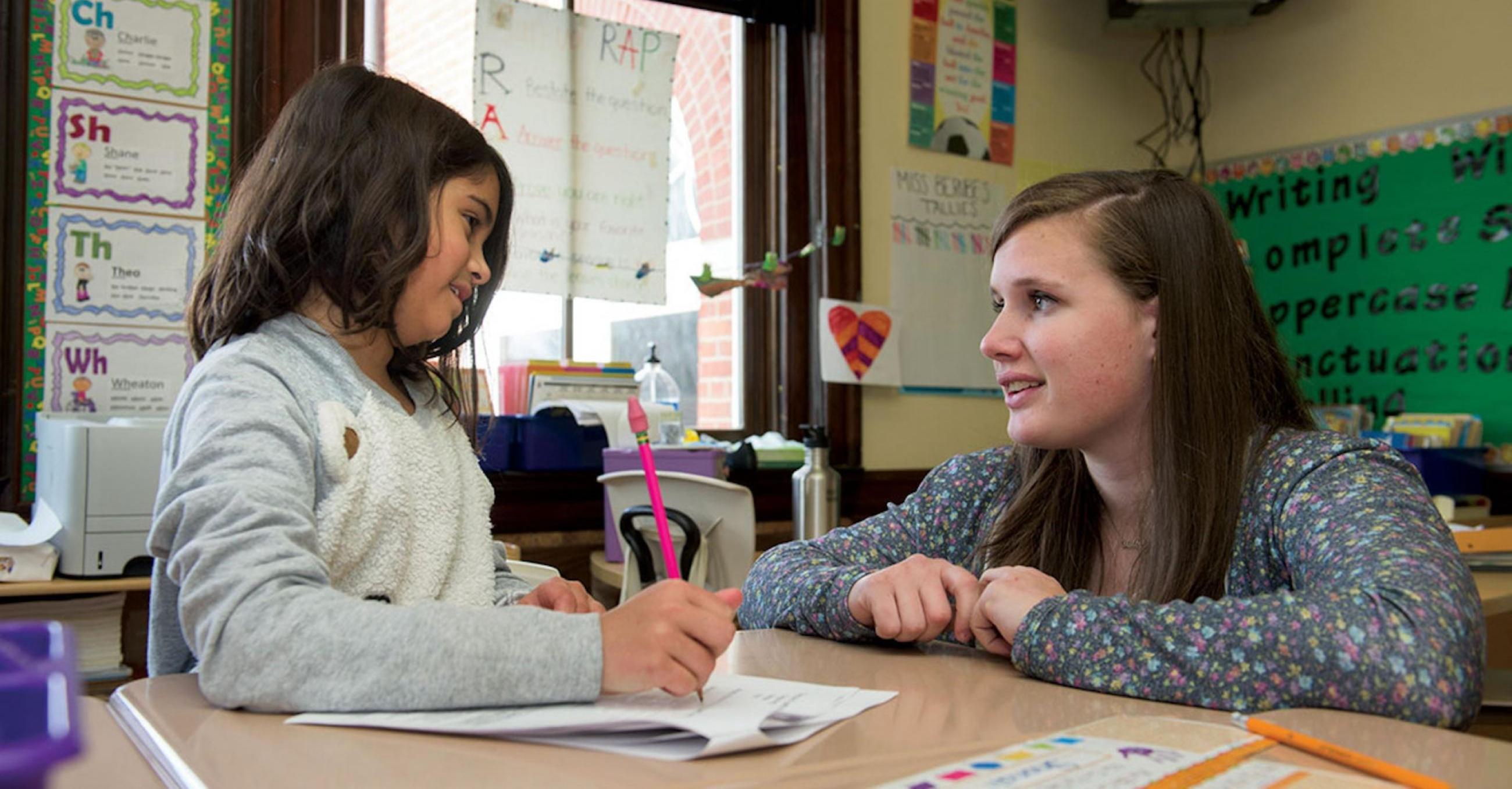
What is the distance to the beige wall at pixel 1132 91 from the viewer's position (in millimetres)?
3404

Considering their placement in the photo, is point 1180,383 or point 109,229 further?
point 109,229

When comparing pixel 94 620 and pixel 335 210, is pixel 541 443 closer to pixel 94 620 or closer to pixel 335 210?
pixel 94 620

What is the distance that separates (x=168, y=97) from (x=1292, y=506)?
7.39 feet

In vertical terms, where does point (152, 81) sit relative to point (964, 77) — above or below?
below

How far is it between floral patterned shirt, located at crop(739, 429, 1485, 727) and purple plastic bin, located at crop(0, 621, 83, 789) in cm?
73

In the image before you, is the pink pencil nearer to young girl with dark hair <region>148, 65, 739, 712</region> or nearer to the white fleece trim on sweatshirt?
young girl with dark hair <region>148, 65, 739, 712</region>

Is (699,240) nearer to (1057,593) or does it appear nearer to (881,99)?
(881,99)

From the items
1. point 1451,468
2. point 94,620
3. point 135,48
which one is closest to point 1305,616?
point 94,620

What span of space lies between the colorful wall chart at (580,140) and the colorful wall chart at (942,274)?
2.43 ft

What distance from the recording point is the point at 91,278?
235 centimetres

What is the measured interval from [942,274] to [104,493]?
2.30 m

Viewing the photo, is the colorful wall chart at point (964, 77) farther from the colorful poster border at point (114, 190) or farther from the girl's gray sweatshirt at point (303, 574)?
the girl's gray sweatshirt at point (303, 574)

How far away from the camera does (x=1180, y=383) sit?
1.16 meters

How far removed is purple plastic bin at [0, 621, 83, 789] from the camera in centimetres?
28
